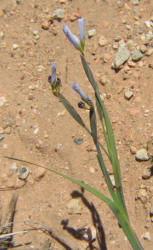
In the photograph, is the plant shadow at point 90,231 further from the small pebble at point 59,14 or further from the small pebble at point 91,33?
the small pebble at point 59,14

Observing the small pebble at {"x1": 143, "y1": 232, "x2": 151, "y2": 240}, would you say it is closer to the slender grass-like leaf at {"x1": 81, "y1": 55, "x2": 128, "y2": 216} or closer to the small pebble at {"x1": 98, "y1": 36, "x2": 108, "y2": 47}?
the slender grass-like leaf at {"x1": 81, "y1": 55, "x2": 128, "y2": 216}

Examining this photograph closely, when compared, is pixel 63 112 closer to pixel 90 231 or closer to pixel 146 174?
pixel 146 174

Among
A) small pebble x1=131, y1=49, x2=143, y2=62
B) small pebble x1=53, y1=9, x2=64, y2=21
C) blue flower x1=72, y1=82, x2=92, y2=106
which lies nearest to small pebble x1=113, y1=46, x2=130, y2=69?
small pebble x1=131, y1=49, x2=143, y2=62

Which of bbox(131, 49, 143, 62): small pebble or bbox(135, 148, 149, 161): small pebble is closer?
bbox(135, 148, 149, 161): small pebble

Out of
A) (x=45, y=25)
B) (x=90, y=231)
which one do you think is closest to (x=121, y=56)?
(x=45, y=25)

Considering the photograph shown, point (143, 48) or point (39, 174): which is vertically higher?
point (143, 48)

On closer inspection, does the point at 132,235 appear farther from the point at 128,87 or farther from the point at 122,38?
the point at 122,38

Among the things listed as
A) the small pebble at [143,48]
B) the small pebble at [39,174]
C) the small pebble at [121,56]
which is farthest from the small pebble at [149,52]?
the small pebble at [39,174]
